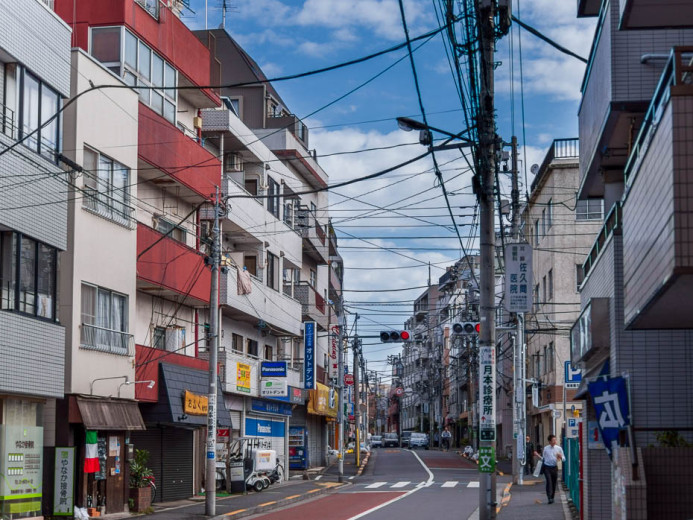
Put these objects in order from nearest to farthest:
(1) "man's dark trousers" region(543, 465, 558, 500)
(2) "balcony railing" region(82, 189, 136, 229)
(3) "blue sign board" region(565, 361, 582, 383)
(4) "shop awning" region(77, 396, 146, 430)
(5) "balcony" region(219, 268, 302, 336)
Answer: (4) "shop awning" region(77, 396, 146, 430)
(3) "blue sign board" region(565, 361, 582, 383)
(2) "balcony railing" region(82, 189, 136, 229)
(1) "man's dark trousers" region(543, 465, 558, 500)
(5) "balcony" region(219, 268, 302, 336)

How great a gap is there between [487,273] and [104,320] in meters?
11.3

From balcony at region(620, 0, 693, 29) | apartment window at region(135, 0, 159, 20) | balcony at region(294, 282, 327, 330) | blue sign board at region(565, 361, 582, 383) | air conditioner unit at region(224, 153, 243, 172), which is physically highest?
apartment window at region(135, 0, 159, 20)

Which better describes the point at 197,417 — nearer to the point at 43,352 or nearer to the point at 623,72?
the point at 43,352

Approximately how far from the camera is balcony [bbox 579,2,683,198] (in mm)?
16219

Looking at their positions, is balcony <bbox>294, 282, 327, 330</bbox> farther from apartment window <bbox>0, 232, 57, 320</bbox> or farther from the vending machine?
apartment window <bbox>0, 232, 57, 320</bbox>

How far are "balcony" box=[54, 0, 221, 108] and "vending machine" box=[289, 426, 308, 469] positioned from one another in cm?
2365

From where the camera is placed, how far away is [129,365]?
27.0 metres

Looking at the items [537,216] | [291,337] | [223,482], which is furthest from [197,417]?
[537,216]

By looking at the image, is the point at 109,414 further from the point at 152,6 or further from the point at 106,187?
the point at 152,6

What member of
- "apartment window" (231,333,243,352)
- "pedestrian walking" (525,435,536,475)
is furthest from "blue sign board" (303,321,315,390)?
"pedestrian walking" (525,435,536,475)

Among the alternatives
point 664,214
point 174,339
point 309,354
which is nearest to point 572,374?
point 174,339

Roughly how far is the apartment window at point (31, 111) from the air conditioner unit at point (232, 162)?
60.2 feet

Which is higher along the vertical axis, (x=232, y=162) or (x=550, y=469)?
(x=232, y=162)

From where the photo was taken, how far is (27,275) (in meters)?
21.5
